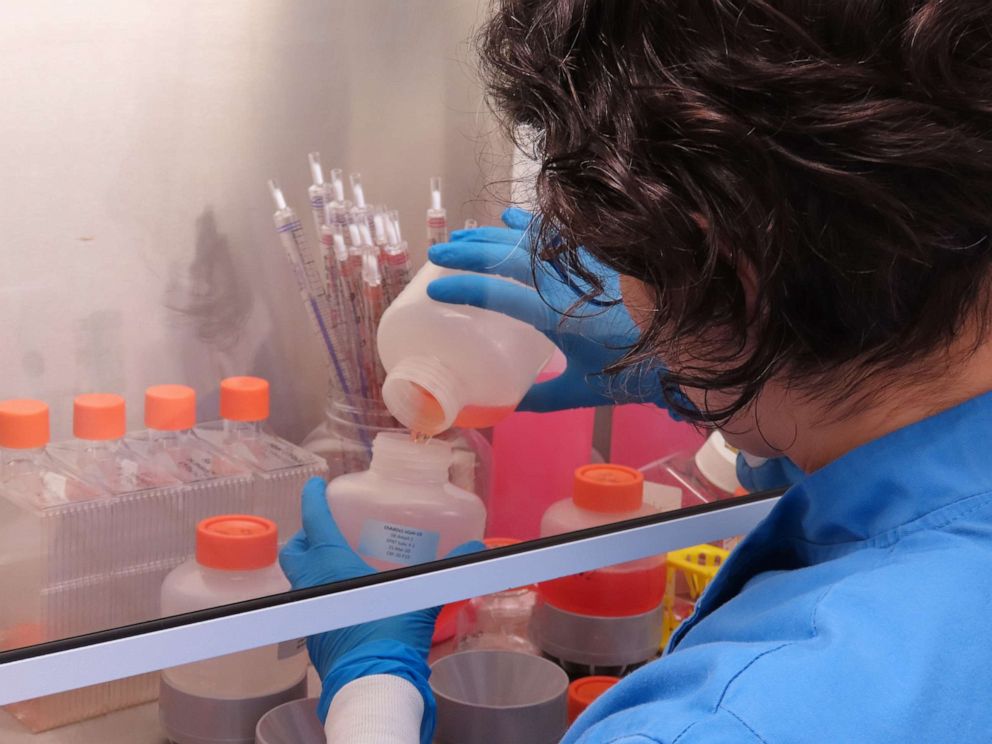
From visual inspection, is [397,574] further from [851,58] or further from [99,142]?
[851,58]

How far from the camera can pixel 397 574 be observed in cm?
95

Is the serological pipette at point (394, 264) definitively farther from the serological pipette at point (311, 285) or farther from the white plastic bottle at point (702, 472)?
the white plastic bottle at point (702, 472)

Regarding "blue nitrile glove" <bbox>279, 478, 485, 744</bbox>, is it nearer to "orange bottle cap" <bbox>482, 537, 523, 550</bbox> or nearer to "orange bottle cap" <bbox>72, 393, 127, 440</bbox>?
"orange bottle cap" <bbox>482, 537, 523, 550</bbox>

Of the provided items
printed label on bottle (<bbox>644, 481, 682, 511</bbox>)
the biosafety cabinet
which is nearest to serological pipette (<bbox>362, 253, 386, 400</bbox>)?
the biosafety cabinet

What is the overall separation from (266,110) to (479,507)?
446 millimetres

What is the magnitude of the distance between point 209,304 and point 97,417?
0.15 m

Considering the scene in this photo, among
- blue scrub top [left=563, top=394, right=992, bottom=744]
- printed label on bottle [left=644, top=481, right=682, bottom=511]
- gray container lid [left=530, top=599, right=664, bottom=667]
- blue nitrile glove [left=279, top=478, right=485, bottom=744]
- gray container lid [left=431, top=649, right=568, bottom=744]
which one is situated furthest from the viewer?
gray container lid [left=530, top=599, right=664, bottom=667]

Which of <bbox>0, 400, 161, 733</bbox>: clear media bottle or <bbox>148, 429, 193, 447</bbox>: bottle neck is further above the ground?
<bbox>148, 429, 193, 447</bbox>: bottle neck

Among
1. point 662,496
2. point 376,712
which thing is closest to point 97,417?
point 376,712

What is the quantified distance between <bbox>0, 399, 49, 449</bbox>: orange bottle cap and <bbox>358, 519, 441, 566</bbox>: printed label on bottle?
11.9 inches

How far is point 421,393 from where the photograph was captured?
1.04 metres

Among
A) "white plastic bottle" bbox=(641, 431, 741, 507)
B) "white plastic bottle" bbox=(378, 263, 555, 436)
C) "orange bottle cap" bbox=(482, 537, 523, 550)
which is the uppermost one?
"white plastic bottle" bbox=(378, 263, 555, 436)

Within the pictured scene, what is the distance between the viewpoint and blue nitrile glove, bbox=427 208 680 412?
3.40 ft

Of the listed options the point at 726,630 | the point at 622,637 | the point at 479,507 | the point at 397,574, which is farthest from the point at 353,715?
the point at 622,637
